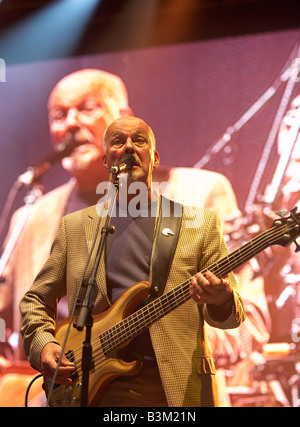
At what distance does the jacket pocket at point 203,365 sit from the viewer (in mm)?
2318

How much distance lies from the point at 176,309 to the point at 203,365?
292 mm

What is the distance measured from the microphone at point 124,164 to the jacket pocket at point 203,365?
98cm

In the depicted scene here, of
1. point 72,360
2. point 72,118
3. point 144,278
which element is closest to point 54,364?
point 72,360

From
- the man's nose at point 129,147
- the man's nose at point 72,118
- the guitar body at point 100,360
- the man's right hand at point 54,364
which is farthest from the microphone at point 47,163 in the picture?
the man's right hand at point 54,364

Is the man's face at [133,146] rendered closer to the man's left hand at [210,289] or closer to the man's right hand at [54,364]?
the man's left hand at [210,289]

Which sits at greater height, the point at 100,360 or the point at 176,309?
the point at 176,309

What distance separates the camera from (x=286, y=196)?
367 cm

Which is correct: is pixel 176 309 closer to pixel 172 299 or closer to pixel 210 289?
pixel 172 299

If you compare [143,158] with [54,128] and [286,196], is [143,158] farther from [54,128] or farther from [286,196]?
[54,128]

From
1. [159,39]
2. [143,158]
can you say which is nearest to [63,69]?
[159,39]

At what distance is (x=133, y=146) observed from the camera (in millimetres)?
2762

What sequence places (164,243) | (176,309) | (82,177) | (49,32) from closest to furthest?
1. (176,309)
2. (164,243)
3. (82,177)
4. (49,32)

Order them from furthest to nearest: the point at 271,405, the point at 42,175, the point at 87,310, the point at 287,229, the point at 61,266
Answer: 1. the point at 42,175
2. the point at 271,405
3. the point at 61,266
4. the point at 287,229
5. the point at 87,310
